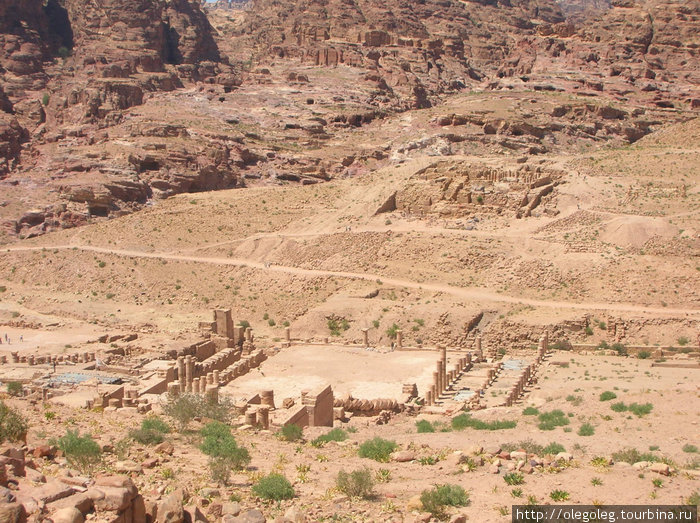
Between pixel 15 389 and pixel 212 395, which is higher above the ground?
pixel 212 395

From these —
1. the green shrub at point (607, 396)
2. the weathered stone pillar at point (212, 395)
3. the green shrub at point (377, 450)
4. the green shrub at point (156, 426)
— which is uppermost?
the green shrub at point (377, 450)

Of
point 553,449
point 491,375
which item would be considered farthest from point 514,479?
point 491,375

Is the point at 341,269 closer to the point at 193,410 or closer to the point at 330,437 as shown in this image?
the point at 193,410

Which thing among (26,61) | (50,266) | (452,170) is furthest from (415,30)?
(50,266)

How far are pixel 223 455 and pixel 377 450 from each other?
365 centimetres

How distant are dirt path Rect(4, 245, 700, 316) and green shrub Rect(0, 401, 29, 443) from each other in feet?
89.2

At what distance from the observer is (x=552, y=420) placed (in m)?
21.6

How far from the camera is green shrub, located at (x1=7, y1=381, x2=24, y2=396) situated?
25.2 meters

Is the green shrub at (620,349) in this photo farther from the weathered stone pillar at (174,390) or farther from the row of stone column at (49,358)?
the row of stone column at (49,358)

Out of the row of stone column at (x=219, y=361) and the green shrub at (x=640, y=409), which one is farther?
the row of stone column at (x=219, y=361)

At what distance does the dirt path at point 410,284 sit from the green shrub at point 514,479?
23.6 m

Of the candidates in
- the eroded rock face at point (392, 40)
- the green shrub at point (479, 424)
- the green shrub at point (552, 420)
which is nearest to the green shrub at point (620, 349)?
the green shrub at point (552, 420)

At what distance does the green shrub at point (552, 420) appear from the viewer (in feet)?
68.5

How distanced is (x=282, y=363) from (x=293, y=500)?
19877 millimetres
